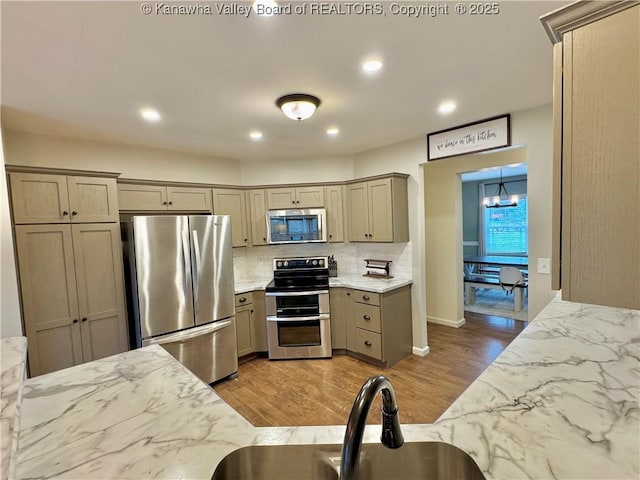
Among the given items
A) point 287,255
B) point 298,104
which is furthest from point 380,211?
point 298,104

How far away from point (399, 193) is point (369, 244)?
2.87 feet

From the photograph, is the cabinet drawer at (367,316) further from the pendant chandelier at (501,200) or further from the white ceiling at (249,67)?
the pendant chandelier at (501,200)

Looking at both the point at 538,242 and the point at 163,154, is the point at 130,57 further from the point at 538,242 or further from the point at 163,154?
the point at 538,242

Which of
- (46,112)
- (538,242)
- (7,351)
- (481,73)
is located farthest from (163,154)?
(538,242)

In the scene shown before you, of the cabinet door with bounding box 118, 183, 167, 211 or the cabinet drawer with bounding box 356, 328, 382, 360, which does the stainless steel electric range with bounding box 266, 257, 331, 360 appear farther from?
the cabinet door with bounding box 118, 183, 167, 211

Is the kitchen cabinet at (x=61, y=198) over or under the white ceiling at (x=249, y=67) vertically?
under

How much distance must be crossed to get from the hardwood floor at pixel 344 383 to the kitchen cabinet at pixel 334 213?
5.04 feet

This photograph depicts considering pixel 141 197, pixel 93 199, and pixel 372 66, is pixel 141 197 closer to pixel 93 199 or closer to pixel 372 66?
pixel 93 199

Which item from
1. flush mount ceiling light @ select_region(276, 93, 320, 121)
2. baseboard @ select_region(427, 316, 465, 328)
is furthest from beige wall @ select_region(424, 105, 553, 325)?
flush mount ceiling light @ select_region(276, 93, 320, 121)

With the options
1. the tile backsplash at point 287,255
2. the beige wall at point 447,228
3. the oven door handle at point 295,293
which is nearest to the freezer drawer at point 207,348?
the oven door handle at point 295,293

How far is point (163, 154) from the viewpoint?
3492 millimetres

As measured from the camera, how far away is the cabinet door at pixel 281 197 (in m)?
3.94

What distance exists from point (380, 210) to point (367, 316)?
126 cm

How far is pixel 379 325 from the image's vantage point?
330cm
